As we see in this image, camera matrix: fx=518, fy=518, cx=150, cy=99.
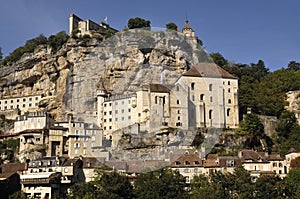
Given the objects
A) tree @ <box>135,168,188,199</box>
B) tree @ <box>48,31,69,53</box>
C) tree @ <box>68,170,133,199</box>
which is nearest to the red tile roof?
tree @ <box>135,168,188,199</box>

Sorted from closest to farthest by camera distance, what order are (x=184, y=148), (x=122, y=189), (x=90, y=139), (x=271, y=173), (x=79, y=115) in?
(x=122, y=189), (x=271, y=173), (x=184, y=148), (x=90, y=139), (x=79, y=115)

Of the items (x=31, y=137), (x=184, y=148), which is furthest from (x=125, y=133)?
(x=31, y=137)

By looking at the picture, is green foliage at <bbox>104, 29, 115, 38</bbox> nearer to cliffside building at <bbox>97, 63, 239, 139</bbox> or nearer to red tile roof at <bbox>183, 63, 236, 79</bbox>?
cliffside building at <bbox>97, 63, 239, 139</bbox>

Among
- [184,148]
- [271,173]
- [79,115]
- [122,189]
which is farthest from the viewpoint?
[79,115]

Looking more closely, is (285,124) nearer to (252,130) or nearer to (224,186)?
(252,130)

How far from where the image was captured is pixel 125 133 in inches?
2108

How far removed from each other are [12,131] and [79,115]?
8.22 m

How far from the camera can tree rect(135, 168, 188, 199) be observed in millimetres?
40469

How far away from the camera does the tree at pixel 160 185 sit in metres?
40.5

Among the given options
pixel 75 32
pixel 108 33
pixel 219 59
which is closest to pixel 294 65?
pixel 219 59

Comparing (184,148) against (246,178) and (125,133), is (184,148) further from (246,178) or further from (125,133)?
(246,178)

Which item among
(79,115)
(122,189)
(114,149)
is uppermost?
(79,115)

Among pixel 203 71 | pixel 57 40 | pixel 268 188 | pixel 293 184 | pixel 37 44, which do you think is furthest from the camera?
pixel 37 44

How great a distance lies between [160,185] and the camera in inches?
1612
